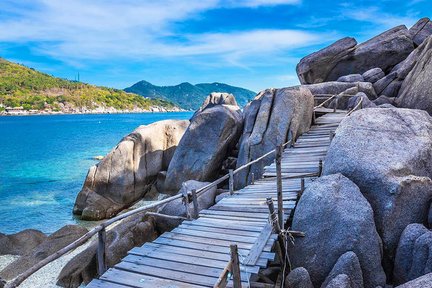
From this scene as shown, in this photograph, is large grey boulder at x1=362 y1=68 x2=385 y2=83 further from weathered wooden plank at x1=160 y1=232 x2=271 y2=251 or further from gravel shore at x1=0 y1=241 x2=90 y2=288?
gravel shore at x1=0 y1=241 x2=90 y2=288

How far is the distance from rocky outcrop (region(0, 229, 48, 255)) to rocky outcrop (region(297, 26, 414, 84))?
96.0 ft

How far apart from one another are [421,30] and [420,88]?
18918mm

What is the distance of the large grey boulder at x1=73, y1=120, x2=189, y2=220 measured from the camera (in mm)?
24438

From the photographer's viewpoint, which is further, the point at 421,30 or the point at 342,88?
the point at 421,30

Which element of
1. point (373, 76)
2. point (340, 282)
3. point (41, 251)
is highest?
point (373, 76)

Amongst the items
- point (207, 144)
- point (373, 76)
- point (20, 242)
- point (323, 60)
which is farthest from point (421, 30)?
point (20, 242)

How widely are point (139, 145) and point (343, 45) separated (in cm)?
2329

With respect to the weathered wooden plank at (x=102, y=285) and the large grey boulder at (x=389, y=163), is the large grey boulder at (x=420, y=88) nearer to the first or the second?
the large grey boulder at (x=389, y=163)

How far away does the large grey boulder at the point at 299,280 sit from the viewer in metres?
8.23

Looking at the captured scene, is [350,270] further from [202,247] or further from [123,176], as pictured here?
[123,176]

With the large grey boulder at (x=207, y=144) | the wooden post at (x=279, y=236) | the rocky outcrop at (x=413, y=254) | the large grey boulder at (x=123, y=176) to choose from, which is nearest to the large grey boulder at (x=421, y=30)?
the large grey boulder at (x=207, y=144)

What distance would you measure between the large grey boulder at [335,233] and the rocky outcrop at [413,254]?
20.5 inches

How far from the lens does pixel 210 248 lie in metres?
8.93

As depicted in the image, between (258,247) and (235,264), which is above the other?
→ (235,264)
